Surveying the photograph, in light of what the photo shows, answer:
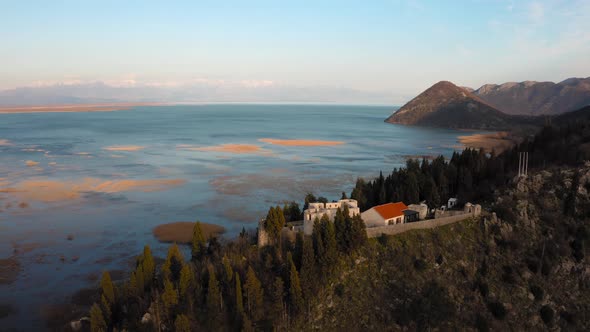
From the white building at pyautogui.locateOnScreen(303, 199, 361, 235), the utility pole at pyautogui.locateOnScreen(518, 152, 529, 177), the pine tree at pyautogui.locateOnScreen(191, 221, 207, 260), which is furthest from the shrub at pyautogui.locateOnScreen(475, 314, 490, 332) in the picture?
the pine tree at pyautogui.locateOnScreen(191, 221, 207, 260)

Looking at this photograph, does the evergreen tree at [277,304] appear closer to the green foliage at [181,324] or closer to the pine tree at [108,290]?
the green foliage at [181,324]

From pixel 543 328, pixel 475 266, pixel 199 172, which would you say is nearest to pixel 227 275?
pixel 475 266

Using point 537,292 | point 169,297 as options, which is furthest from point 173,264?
point 537,292

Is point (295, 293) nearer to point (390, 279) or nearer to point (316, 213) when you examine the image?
point (390, 279)

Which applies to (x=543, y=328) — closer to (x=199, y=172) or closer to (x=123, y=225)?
(x=123, y=225)

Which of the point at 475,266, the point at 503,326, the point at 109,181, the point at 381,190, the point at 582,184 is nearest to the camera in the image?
the point at 503,326

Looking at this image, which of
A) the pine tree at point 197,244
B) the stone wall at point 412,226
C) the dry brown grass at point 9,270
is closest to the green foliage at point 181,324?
the pine tree at point 197,244
